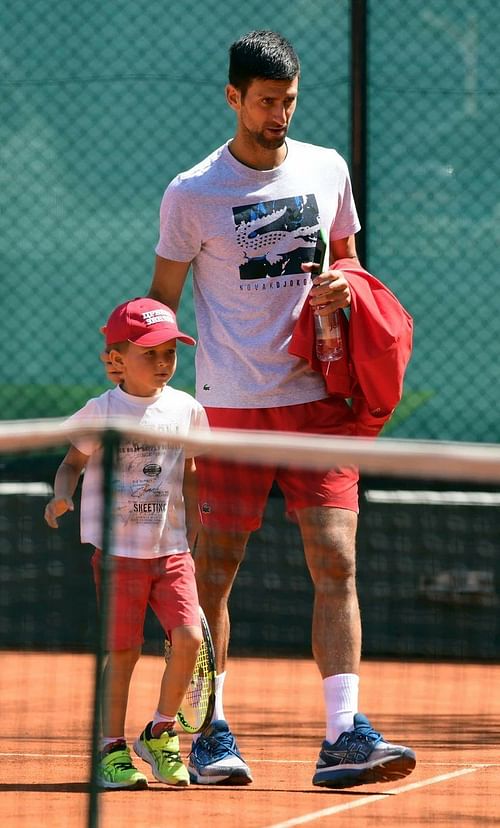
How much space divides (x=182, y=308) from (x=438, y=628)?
166 inches

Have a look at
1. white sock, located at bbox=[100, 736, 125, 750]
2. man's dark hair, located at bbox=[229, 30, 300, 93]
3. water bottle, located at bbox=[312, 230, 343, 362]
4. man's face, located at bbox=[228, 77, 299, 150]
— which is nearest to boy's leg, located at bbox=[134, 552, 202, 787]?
white sock, located at bbox=[100, 736, 125, 750]

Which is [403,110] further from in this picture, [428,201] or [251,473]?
[251,473]

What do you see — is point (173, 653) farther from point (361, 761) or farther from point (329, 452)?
point (329, 452)

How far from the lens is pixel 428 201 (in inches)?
328

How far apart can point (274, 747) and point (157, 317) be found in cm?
167

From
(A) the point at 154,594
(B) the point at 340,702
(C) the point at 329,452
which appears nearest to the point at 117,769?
(A) the point at 154,594

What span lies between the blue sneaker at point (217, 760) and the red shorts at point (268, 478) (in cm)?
66

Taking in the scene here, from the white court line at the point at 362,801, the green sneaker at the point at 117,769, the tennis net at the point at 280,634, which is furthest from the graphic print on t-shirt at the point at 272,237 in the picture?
the white court line at the point at 362,801

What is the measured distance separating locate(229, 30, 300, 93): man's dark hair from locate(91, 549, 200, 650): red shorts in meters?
1.43

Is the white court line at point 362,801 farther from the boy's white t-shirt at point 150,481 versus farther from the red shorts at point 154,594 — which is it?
the boy's white t-shirt at point 150,481

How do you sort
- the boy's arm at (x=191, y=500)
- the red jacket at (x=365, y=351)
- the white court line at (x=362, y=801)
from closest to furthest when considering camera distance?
the white court line at (x=362, y=801)
the boy's arm at (x=191, y=500)
the red jacket at (x=365, y=351)

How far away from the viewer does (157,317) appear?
516cm

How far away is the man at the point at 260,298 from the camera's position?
4945mm

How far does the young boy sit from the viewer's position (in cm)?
476
